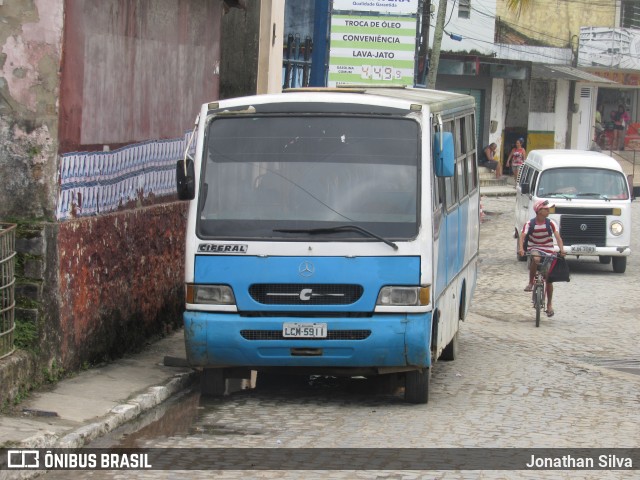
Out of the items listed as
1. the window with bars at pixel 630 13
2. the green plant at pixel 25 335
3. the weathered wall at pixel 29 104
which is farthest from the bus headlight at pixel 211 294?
the window with bars at pixel 630 13

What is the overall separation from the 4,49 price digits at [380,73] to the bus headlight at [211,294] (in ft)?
65.5

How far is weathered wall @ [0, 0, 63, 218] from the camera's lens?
10.1m

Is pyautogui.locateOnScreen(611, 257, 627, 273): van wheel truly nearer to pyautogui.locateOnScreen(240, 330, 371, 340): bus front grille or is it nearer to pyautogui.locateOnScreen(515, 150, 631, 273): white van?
pyautogui.locateOnScreen(515, 150, 631, 273): white van

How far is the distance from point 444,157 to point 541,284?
6.70 meters

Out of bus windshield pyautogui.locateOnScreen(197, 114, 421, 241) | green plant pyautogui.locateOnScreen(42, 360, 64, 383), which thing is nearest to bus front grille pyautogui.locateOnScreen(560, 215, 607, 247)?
bus windshield pyautogui.locateOnScreen(197, 114, 421, 241)

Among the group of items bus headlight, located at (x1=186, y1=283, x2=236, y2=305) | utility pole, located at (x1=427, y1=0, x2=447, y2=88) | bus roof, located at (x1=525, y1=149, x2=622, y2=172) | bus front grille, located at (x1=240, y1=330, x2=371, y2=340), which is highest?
utility pole, located at (x1=427, y1=0, x2=447, y2=88)

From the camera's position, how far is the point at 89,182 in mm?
11227

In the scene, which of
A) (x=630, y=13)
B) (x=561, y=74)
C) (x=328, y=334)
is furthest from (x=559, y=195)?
(x=630, y=13)

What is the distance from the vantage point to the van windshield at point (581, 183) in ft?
75.3

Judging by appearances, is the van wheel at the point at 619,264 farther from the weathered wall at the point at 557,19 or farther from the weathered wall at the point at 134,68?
the weathered wall at the point at 557,19

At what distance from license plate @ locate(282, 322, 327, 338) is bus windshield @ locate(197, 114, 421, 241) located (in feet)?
2.29

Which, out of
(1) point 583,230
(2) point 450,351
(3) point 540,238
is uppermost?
(3) point 540,238

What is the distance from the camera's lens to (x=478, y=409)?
10.4m

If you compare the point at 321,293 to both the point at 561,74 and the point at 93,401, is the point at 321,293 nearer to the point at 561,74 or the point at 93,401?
the point at 93,401
